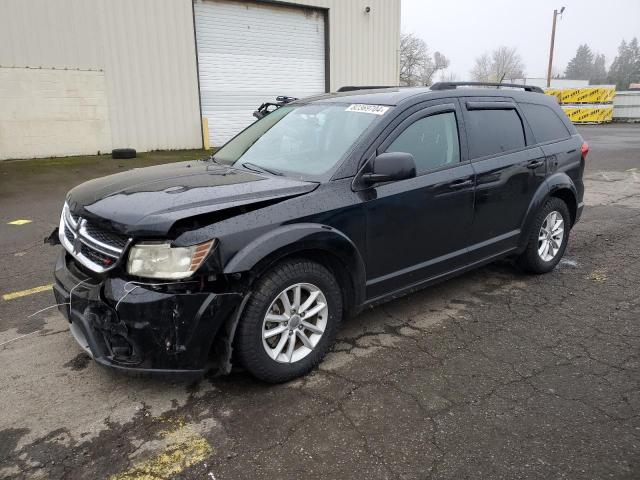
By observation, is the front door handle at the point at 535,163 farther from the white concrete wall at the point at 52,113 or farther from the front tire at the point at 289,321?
the white concrete wall at the point at 52,113

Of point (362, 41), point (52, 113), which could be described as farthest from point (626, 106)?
point (52, 113)

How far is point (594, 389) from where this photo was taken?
9.89 ft

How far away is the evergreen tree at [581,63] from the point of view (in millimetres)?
110250

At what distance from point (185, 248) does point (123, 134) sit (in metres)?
12.5

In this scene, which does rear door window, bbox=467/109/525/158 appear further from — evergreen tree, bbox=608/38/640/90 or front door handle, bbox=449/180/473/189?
evergreen tree, bbox=608/38/640/90

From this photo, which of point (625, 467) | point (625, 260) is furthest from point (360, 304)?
point (625, 260)

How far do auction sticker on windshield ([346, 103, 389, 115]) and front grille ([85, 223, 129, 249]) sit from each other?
6.20ft

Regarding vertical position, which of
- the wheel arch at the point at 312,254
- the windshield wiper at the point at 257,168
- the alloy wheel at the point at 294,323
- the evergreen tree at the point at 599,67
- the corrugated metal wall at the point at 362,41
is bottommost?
the alloy wheel at the point at 294,323

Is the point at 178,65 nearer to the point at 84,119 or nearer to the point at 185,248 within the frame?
the point at 84,119

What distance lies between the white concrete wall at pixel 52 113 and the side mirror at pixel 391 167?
12130mm

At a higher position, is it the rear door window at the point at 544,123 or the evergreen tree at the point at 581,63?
the evergreen tree at the point at 581,63

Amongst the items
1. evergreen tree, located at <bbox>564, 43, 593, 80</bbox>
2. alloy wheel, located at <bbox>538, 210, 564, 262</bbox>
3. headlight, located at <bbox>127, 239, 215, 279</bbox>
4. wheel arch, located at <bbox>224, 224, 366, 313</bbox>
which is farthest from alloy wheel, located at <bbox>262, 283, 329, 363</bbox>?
evergreen tree, located at <bbox>564, 43, 593, 80</bbox>

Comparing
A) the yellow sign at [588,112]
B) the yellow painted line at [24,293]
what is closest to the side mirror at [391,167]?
the yellow painted line at [24,293]

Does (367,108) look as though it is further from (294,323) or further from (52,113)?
(52,113)
